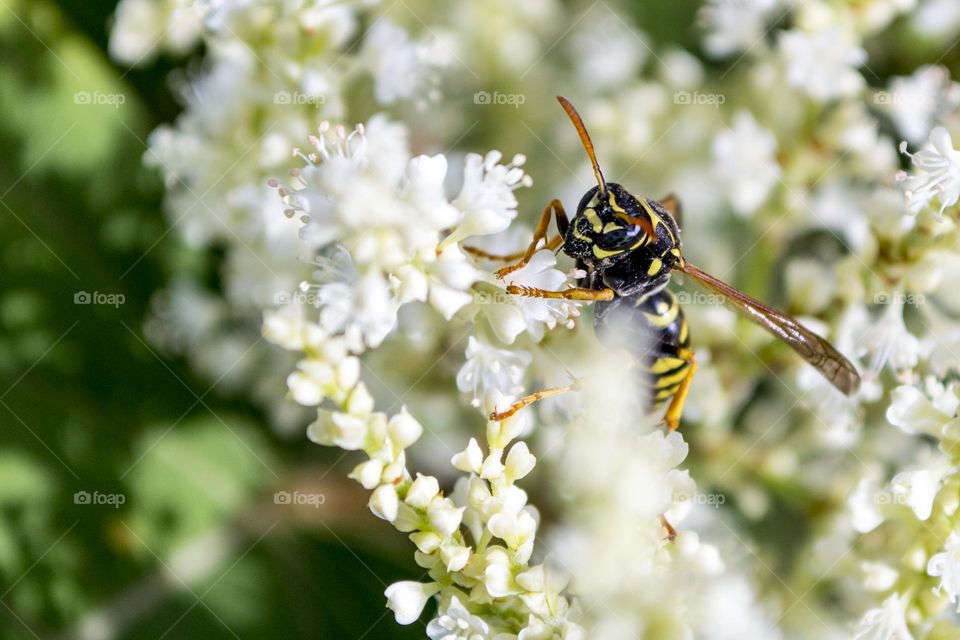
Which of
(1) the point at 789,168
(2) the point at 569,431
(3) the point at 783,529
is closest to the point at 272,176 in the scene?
(2) the point at 569,431

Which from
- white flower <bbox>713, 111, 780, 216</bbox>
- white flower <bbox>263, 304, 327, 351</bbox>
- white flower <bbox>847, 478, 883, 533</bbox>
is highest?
white flower <bbox>263, 304, 327, 351</bbox>

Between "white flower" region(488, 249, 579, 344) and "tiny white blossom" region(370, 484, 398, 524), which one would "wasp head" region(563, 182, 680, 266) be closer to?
"white flower" region(488, 249, 579, 344)

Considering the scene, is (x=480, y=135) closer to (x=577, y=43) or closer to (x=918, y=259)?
(x=577, y=43)

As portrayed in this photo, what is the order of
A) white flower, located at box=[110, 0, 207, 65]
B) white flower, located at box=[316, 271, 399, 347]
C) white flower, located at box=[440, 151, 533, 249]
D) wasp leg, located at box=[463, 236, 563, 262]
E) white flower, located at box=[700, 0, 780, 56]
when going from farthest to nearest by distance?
1. white flower, located at box=[700, 0, 780, 56]
2. white flower, located at box=[110, 0, 207, 65]
3. wasp leg, located at box=[463, 236, 563, 262]
4. white flower, located at box=[440, 151, 533, 249]
5. white flower, located at box=[316, 271, 399, 347]

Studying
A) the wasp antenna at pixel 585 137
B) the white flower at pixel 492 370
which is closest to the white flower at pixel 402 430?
the white flower at pixel 492 370

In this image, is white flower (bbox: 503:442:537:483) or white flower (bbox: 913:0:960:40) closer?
white flower (bbox: 503:442:537:483)

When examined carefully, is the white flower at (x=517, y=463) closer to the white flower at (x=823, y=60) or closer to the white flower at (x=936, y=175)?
the white flower at (x=936, y=175)

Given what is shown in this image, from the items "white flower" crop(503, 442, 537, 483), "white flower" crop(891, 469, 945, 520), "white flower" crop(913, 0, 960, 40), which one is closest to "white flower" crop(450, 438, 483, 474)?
"white flower" crop(503, 442, 537, 483)
